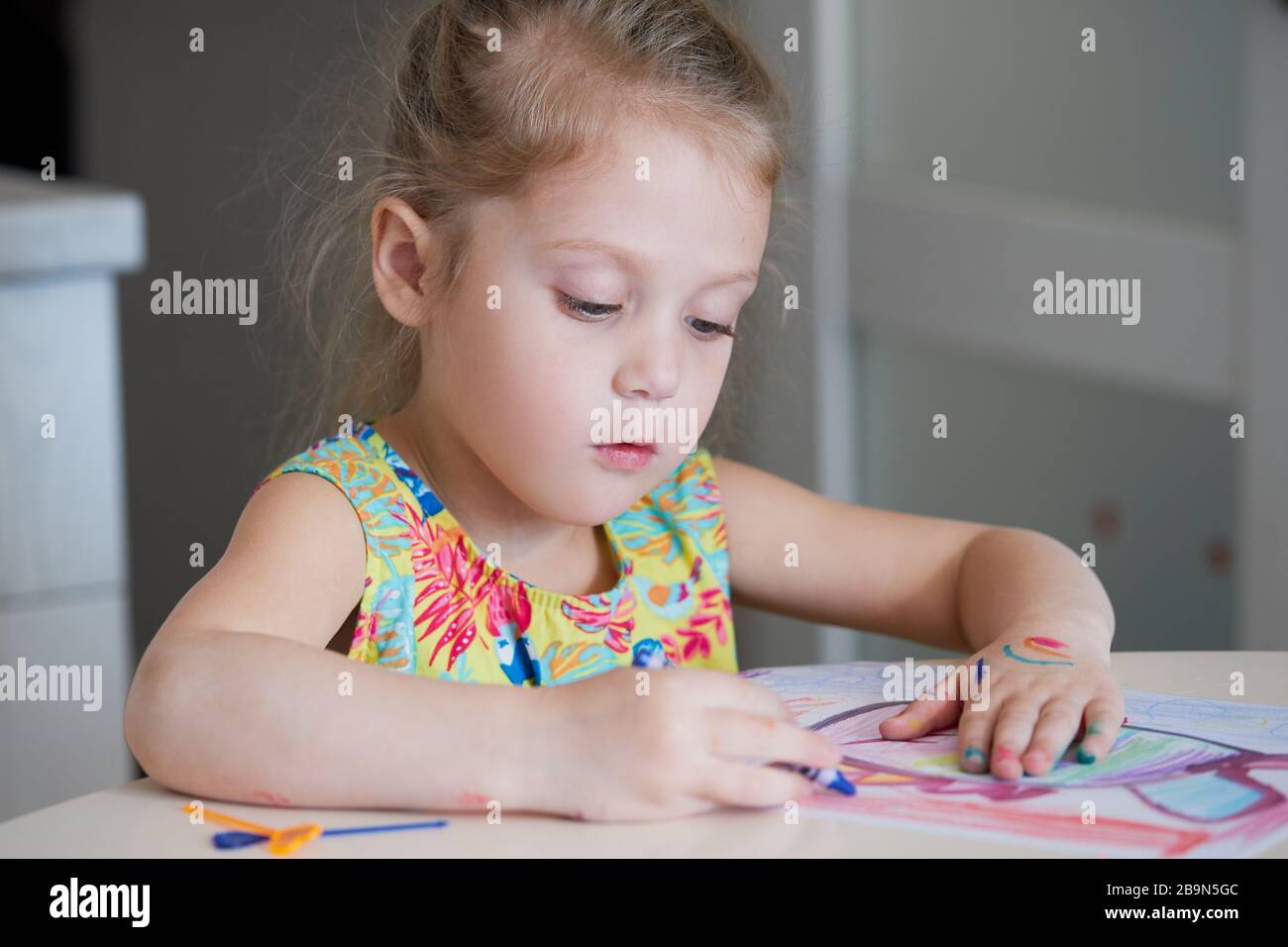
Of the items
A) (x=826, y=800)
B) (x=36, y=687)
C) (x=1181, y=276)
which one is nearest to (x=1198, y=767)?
(x=826, y=800)

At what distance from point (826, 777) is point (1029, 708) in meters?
0.14

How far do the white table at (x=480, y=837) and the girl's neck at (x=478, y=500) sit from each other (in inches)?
14.0

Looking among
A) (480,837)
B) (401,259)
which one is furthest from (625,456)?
(480,837)

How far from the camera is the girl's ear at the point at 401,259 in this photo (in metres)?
0.98

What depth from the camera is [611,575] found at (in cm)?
107

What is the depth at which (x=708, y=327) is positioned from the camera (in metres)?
0.92

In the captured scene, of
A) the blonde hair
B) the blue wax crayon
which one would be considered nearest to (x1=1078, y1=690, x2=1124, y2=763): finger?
the blue wax crayon

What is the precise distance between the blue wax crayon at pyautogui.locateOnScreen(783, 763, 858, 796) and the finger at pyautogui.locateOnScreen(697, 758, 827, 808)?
21 millimetres

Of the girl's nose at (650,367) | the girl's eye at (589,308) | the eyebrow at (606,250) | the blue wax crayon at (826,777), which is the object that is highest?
the eyebrow at (606,250)

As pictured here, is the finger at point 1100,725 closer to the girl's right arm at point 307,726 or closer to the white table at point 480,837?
the white table at point 480,837

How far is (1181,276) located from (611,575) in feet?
2.48

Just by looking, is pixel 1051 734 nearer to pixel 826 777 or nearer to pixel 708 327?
pixel 826 777

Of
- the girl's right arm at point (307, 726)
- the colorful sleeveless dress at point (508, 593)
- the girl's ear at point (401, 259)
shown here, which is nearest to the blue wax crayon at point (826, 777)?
the girl's right arm at point (307, 726)

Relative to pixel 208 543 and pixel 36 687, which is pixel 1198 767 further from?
pixel 208 543
